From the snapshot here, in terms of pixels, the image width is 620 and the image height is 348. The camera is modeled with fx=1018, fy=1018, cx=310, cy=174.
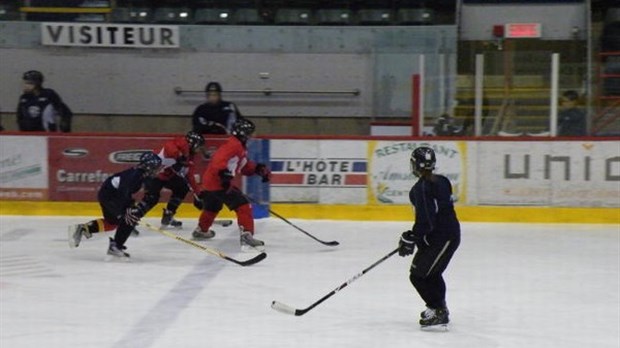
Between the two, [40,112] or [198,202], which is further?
[40,112]

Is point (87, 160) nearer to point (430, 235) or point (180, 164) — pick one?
point (180, 164)

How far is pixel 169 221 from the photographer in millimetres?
9430

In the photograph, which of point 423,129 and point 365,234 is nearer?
point 365,234

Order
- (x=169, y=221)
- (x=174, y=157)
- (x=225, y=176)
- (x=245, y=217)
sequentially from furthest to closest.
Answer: (x=169, y=221) → (x=174, y=157) → (x=245, y=217) → (x=225, y=176)

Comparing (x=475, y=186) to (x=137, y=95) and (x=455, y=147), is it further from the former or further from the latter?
(x=137, y=95)

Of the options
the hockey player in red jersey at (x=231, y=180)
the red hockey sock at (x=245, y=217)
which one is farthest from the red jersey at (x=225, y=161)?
the red hockey sock at (x=245, y=217)

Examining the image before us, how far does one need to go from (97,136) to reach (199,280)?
3655mm

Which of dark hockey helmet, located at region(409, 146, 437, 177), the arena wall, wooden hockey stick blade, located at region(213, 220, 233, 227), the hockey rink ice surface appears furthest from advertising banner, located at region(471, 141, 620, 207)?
dark hockey helmet, located at region(409, 146, 437, 177)

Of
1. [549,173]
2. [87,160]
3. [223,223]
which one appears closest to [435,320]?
[223,223]

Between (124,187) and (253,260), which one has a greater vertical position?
(124,187)

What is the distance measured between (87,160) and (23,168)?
65 cm

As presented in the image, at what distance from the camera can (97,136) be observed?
10320mm

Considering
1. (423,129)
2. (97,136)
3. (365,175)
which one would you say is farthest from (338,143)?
(97,136)

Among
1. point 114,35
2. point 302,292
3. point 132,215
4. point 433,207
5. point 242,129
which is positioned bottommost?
point 302,292
